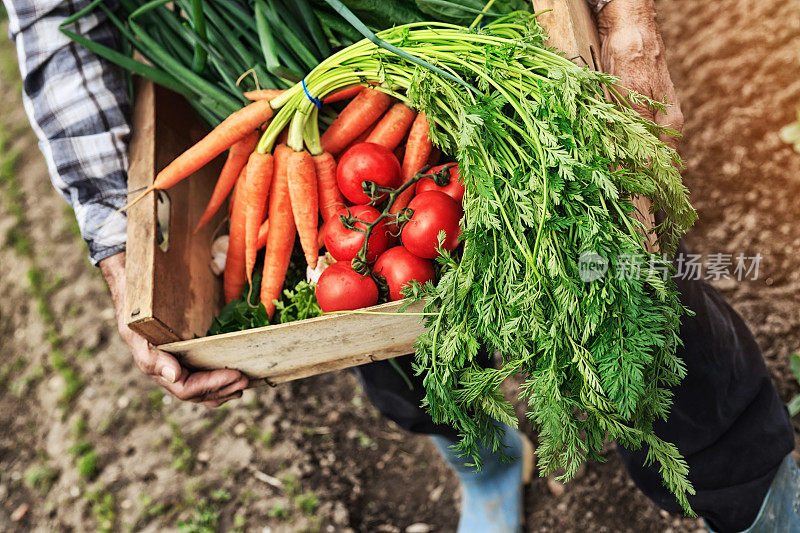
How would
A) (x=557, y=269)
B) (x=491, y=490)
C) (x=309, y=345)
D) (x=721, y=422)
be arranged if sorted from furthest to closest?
(x=491, y=490) < (x=721, y=422) < (x=309, y=345) < (x=557, y=269)

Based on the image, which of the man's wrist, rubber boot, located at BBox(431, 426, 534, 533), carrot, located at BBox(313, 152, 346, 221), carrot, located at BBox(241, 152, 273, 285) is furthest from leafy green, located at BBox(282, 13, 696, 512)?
rubber boot, located at BBox(431, 426, 534, 533)

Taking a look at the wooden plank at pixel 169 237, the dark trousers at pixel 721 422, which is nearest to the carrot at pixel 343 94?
the wooden plank at pixel 169 237

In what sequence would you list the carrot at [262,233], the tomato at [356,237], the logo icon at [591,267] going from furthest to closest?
the carrot at [262,233], the tomato at [356,237], the logo icon at [591,267]

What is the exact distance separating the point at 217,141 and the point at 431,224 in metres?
0.69

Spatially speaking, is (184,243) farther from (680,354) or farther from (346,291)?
(680,354)

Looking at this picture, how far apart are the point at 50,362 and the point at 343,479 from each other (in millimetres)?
1719

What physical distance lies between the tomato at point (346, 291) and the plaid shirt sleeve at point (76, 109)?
0.69 m

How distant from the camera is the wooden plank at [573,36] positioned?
3.96 feet

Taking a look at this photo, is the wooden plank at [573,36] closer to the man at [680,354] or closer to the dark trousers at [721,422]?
the man at [680,354]

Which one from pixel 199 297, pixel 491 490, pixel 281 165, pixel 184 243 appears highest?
pixel 281 165

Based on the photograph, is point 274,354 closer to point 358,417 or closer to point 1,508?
point 358,417

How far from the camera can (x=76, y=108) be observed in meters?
1.69

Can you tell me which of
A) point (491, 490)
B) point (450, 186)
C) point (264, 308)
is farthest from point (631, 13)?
point (491, 490)

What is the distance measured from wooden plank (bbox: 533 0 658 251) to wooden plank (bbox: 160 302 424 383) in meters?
0.50
